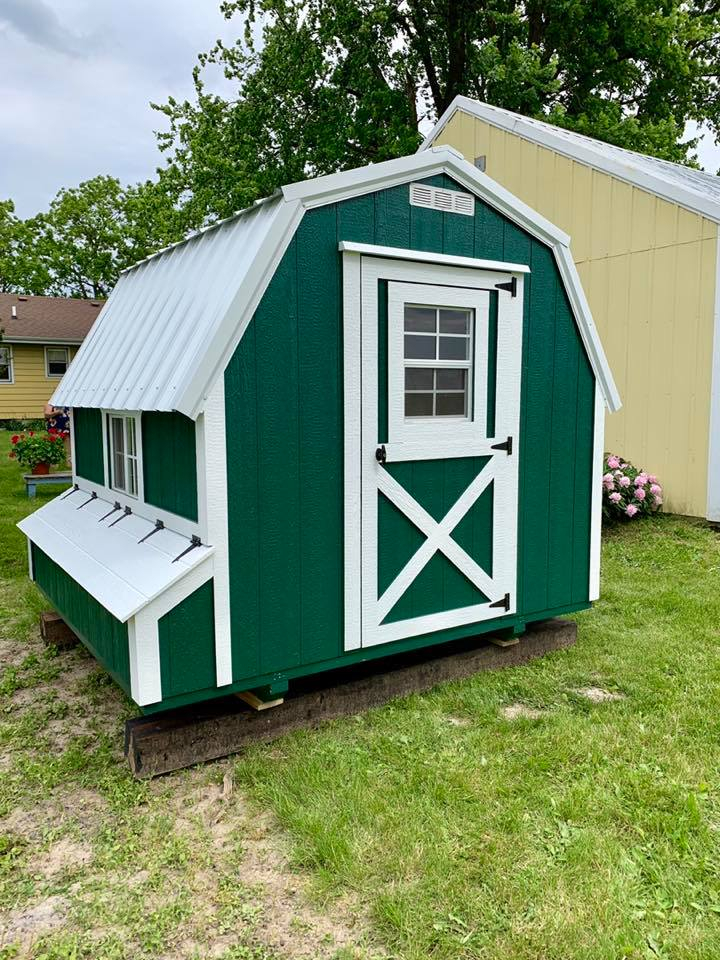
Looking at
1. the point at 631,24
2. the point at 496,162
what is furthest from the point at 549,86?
the point at 496,162

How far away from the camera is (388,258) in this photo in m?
3.57

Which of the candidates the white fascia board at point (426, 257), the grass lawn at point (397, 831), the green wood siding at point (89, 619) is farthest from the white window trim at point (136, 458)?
the white fascia board at point (426, 257)

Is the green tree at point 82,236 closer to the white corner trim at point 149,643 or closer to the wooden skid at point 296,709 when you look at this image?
the wooden skid at point 296,709

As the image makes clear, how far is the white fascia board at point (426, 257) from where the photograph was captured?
11.3ft

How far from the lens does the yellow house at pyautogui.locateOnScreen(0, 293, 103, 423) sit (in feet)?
68.9

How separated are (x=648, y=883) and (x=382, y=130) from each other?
1836cm

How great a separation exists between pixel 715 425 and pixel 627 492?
114cm

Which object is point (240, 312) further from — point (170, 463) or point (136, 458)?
point (136, 458)

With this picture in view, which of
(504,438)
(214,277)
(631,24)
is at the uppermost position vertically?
(631,24)

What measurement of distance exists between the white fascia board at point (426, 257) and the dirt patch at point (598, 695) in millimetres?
2399

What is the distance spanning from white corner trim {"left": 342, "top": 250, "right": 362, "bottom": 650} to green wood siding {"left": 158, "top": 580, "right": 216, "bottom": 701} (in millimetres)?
730

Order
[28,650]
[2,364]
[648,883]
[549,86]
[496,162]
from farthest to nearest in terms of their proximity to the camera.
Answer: [2,364]
[549,86]
[496,162]
[28,650]
[648,883]

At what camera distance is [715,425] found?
302 inches

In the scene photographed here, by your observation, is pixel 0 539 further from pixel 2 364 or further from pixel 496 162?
pixel 2 364
